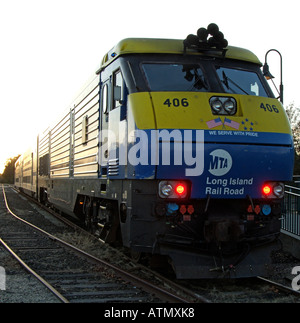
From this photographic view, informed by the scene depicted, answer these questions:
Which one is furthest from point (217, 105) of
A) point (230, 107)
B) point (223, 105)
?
point (230, 107)

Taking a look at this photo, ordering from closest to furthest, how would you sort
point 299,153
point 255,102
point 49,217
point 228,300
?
point 228,300
point 255,102
point 49,217
point 299,153

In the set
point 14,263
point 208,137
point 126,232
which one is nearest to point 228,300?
point 126,232

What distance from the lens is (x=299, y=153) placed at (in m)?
28.8

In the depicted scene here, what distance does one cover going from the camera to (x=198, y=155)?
585cm

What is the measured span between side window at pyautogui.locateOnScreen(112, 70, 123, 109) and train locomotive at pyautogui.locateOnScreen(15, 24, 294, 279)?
0.13ft

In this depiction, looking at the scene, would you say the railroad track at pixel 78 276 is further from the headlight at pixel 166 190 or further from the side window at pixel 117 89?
the side window at pixel 117 89

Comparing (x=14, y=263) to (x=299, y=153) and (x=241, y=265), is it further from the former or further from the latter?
(x=299, y=153)

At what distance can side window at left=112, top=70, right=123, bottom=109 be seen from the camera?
6.75m

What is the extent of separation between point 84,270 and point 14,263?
1.41 meters

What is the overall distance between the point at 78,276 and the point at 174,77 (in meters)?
3.35

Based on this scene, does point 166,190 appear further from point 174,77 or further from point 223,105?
point 174,77

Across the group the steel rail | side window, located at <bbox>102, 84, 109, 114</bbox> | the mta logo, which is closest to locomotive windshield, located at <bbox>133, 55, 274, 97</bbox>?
the mta logo

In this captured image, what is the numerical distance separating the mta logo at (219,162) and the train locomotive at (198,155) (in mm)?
13

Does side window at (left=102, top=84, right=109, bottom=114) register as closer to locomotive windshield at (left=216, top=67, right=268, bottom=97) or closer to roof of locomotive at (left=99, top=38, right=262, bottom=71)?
roof of locomotive at (left=99, top=38, right=262, bottom=71)
